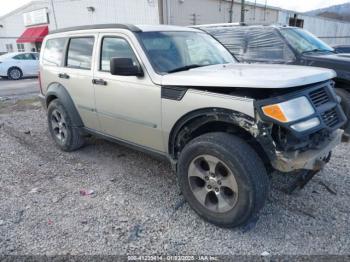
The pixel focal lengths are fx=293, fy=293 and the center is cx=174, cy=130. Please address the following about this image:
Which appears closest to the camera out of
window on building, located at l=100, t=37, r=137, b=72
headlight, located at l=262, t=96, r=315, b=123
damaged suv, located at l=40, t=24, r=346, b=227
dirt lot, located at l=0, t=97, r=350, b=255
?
headlight, located at l=262, t=96, r=315, b=123

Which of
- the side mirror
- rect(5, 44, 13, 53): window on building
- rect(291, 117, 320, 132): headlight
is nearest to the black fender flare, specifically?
the side mirror

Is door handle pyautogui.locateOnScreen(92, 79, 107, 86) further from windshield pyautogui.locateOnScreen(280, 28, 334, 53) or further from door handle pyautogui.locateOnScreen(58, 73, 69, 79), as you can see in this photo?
windshield pyautogui.locateOnScreen(280, 28, 334, 53)

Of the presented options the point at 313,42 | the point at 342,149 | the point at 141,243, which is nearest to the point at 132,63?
the point at 141,243

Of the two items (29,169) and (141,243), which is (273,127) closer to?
(141,243)

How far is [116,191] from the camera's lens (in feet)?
11.7

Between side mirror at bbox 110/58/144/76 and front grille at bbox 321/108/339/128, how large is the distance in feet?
6.34

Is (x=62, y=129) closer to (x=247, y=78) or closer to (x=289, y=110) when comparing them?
(x=247, y=78)

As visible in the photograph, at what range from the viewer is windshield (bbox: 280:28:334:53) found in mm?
5757

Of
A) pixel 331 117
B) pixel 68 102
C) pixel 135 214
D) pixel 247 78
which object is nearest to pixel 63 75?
pixel 68 102

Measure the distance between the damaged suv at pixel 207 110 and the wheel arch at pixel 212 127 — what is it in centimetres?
1

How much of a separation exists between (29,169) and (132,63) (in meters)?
2.36

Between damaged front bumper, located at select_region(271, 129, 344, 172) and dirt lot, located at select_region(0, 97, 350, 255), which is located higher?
damaged front bumper, located at select_region(271, 129, 344, 172)

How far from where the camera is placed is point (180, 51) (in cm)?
357

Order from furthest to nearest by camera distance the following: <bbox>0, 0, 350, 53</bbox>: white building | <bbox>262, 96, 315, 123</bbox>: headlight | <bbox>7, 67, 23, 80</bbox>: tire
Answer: <bbox>0, 0, 350, 53</bbox>: white building < <bbox>7, 67, 23, 80</bbox>: tire < <bbox>262, 96, 315, 123</bbox>: headlight
